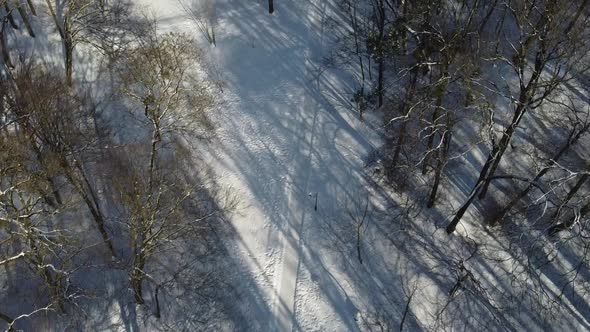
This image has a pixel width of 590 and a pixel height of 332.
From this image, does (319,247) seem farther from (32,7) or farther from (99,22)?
(32,7)

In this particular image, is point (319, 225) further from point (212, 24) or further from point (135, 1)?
point (135, 1)

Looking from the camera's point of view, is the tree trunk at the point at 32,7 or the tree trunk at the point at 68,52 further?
the tree trunk at the point at 32,7

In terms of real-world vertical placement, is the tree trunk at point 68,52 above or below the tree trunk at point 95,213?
above

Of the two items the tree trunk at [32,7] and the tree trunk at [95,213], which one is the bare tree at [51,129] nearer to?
the tree trunk at [95,213]

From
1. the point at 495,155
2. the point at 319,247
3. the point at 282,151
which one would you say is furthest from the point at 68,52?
the point at 495,155

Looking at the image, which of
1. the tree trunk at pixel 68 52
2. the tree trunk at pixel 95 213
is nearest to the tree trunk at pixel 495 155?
the tree trunk at pixel 95 213

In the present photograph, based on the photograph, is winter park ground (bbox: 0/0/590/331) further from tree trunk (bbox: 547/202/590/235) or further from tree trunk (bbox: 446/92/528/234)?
tree trunk (bbox: 547/202/590/235)

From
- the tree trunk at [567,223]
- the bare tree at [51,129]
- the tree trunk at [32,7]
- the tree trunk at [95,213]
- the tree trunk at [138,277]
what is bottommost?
the tree trunk at [567,223]
